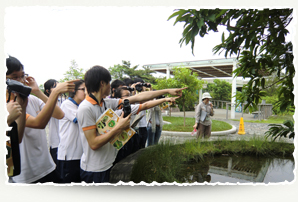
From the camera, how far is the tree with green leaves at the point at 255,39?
1922 millimetres

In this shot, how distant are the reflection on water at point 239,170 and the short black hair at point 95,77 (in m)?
1.57

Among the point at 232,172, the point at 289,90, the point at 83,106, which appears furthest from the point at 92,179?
the point at 289,90

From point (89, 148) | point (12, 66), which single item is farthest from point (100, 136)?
point (12, 66)

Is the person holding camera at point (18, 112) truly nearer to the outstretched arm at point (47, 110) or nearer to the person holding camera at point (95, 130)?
the outstretched arm at point (47, 110)

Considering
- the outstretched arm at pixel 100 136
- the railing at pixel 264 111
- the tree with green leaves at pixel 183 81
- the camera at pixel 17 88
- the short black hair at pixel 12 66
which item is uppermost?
the tree with green leaves at pixel 183 81

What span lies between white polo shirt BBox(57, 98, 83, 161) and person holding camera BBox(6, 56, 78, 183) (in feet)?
0.96

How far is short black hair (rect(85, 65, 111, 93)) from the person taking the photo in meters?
1.67

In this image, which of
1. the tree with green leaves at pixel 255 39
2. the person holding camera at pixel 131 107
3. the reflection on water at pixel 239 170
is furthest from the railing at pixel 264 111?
the person holding camera at pixel 131 107

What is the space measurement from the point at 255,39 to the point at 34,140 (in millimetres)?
2513

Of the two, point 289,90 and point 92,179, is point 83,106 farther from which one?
point 289,90

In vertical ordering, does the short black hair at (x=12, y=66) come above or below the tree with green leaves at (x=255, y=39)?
below

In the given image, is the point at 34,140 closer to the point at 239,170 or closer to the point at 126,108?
the point at 126,108

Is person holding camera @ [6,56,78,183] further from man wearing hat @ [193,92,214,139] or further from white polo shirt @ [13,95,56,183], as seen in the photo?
man wearing hat @ [193,92,214,139]

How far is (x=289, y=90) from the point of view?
220 cm
